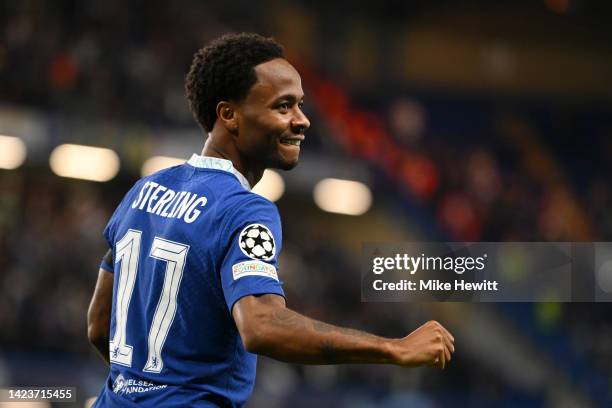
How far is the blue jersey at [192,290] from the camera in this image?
9.34 feet

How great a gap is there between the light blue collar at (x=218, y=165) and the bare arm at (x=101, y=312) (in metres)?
0.56

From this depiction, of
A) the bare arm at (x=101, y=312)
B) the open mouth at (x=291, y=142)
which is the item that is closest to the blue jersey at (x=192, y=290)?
the open mouth at (x=291, y=142)

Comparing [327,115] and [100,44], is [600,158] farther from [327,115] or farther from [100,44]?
[100,44]

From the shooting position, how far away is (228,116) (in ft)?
10.9

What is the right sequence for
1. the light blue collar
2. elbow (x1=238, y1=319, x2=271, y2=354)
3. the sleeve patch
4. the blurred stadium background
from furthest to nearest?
1. the blurred stadium background
2. the light blue collar
3. the sleeve patch
4. elbow (x1=238, y1=319, x2=271, y2=354)

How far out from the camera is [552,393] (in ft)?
51.3

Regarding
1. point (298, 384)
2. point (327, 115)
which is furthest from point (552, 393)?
point (327, 115)

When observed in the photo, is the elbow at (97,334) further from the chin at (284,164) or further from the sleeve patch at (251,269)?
the sleeve patch at (251,269)

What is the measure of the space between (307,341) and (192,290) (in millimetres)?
449

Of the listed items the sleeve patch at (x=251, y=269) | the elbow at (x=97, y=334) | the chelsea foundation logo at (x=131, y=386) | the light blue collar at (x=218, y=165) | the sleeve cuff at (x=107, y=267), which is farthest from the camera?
the elbow at (x=97, y=334)

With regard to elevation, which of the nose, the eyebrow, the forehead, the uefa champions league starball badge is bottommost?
the uefa champions league starball badge

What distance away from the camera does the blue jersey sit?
285 cm

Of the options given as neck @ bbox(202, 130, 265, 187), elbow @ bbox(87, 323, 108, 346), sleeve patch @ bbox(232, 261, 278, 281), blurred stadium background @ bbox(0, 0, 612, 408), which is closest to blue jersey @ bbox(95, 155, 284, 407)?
sleeve patch @ bbox(232, 261, 278, 281)

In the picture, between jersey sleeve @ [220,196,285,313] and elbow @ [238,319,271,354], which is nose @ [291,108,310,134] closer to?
jersey sleeve @ [220,196,285,313]
